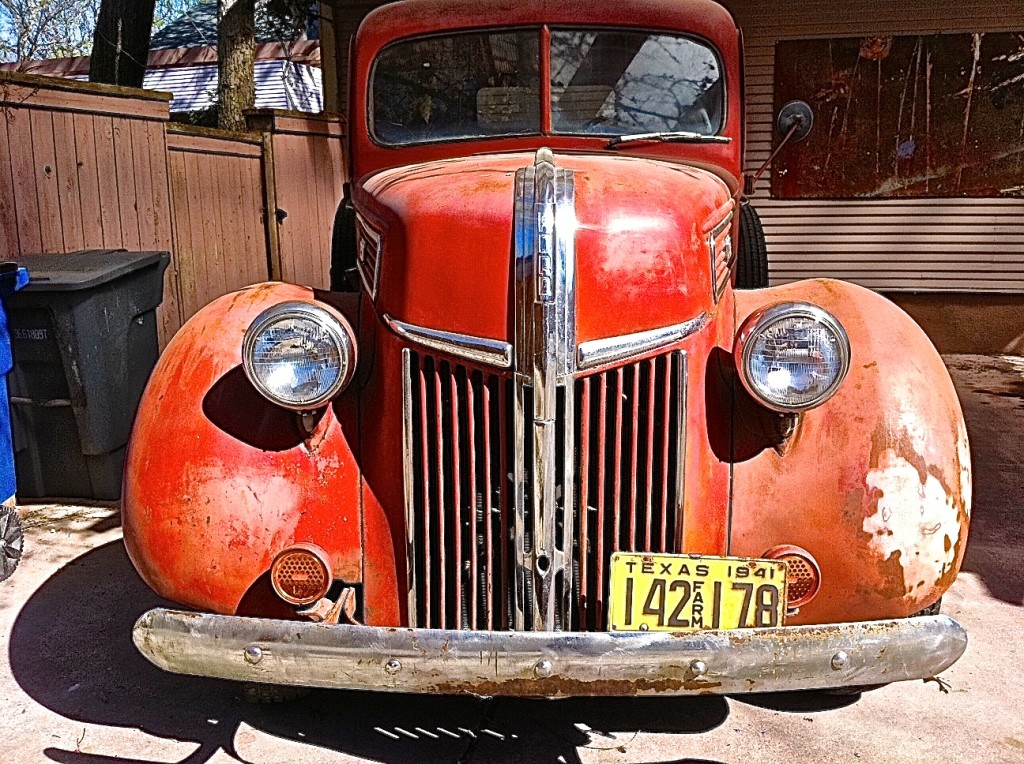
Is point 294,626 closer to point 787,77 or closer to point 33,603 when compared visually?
point 33,603

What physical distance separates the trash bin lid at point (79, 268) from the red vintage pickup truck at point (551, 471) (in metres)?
2.07

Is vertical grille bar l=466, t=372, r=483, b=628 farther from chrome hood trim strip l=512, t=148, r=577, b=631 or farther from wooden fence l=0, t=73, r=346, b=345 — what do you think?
wooden fence l=0, t=73, r=346, b=345

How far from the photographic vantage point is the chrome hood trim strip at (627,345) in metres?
2.35

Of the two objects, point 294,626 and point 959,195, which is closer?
point 294,626

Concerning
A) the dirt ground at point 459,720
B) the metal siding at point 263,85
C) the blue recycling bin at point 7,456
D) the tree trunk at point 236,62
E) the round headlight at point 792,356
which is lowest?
the dirt ground at point 459,720

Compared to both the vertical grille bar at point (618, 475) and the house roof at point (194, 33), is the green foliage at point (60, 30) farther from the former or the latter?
the vertical grille bar at point (618, 475)

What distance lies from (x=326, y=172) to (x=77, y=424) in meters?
6.30

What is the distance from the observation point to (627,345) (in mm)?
2383

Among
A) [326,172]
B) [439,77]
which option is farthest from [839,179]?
[439,77]

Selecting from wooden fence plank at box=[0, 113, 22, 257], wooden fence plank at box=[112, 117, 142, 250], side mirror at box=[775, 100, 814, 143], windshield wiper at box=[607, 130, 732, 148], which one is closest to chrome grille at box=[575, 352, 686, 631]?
windshield wiper at box=[607, 130, 732, 148]

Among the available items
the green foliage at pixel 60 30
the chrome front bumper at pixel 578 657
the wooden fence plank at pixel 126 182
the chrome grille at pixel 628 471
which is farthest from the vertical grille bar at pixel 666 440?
the green foliage at pixel 60 30

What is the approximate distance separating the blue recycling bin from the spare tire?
3567 mm

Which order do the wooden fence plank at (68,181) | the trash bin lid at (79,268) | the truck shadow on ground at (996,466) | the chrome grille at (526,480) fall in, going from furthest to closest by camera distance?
the wooden fence plank at (68,181)
the trash bin lid at (79,268)
the truck shadow on ground at (996,466)
the chrome grille at (526,480)

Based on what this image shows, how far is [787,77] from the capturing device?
8992 millimetres
